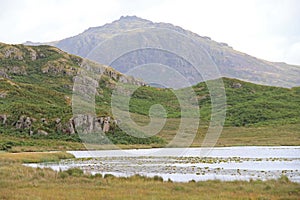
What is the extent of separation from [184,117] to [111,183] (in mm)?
159723

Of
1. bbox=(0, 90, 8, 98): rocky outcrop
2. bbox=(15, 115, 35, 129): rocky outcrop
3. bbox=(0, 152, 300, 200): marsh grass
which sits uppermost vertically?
bbox=(0, 90, 8, 98): rocky outcrop

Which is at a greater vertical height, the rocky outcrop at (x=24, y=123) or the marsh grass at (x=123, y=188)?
the rocky outcrop at (x=24, y=123)

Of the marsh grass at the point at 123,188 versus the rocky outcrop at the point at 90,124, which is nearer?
the marsh grass at the point at 123,188

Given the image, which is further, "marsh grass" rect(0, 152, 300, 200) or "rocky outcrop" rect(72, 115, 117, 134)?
"rocky outcrop" rect(72, 115, 117, 134)

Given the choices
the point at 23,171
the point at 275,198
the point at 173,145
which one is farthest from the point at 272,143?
the point at 275,198

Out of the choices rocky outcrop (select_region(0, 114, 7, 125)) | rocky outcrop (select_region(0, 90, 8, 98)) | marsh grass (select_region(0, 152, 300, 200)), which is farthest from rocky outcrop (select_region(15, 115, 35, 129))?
marsh grass (select_region(0, 152, 300, 200))

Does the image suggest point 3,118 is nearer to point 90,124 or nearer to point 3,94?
point 90,124

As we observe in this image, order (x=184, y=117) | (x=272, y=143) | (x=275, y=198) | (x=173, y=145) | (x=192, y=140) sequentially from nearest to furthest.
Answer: (x=275, y=198) < (x=272, y=143) < (x=173, y=145) < (x=192, y=140) < (x=184, y=117)

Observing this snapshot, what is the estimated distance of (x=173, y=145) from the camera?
12162cm

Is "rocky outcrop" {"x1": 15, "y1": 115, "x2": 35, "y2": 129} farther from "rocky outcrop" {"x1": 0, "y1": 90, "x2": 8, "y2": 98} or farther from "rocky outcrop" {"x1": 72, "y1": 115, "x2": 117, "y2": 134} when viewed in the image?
"rocky outcrop" {"x1": 0, "y1": 90, "x2": 8, "y2": 98}

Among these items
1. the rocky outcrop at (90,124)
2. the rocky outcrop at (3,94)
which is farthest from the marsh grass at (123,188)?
the rocky outcrop at (3,94)

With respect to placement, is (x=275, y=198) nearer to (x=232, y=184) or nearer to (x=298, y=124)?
(x=232, y=184)

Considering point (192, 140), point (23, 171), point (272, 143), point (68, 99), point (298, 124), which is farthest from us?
point (68, 99)

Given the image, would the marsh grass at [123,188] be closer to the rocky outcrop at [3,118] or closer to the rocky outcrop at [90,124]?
A: the rocky outcrop at [90,124]
